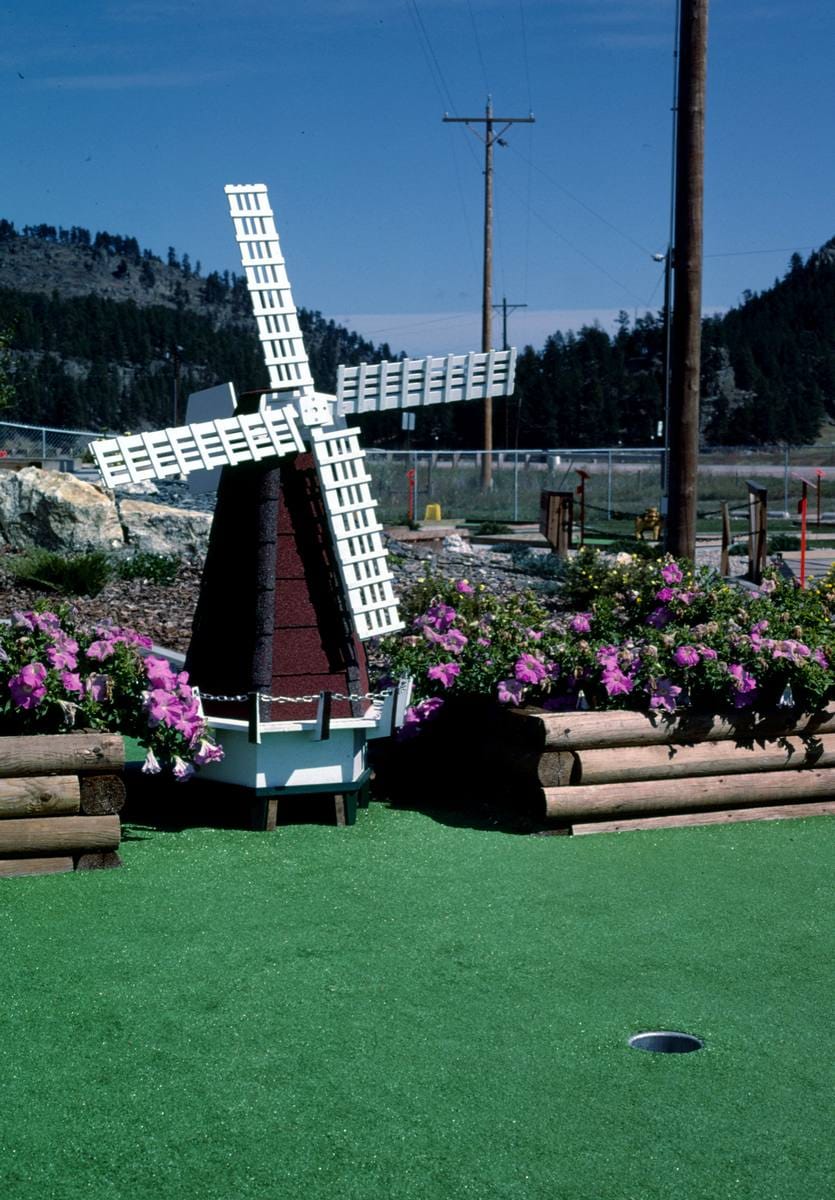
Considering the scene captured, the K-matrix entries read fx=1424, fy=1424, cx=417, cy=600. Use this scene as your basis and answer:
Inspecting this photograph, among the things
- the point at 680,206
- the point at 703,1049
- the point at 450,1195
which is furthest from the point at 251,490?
the point at 680,206

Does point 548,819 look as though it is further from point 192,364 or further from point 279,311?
point 192,364

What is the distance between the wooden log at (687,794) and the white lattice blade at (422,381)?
2302mm

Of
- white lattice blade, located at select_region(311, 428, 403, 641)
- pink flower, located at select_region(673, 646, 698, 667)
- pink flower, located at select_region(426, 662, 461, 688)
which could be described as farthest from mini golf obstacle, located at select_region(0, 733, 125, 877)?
pink flower, located at select_region(673, 646, 698, 667)

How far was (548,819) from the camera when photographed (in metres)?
6.93

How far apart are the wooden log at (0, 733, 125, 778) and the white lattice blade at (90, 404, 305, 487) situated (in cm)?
131

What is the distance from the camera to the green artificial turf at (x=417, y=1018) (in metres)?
3.79

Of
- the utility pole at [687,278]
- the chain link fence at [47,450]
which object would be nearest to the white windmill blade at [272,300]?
the utility pole at [687,278]

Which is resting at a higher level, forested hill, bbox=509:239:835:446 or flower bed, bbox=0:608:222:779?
forested hill, bbox=509:239:835:446

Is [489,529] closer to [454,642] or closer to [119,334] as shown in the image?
[454,642]

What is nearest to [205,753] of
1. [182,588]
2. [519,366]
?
[182,588]

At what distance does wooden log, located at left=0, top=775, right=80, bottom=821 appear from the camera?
6062 millimetres

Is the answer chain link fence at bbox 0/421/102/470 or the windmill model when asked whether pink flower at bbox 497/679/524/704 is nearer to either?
the windmill model

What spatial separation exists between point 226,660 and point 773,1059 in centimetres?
356

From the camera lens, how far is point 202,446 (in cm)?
693
